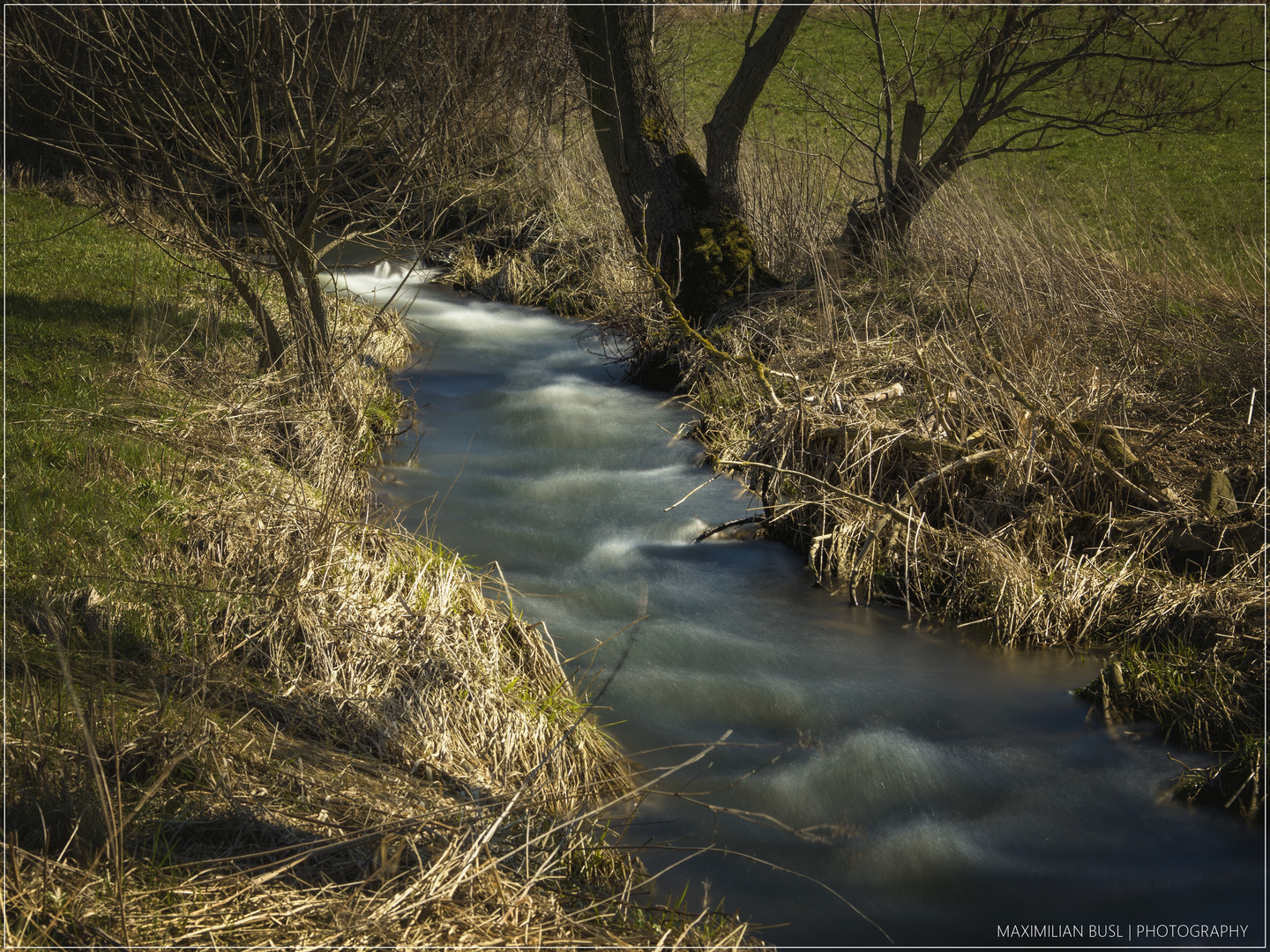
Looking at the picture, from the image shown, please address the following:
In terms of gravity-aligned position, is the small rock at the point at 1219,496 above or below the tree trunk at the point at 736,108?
below

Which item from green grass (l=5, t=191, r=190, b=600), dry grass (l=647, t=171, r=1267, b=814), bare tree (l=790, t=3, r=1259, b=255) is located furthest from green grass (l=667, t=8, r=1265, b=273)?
green grass (l=5, t=191, r=190, b=600)

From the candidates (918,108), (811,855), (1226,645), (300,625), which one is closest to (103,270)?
(300,625)

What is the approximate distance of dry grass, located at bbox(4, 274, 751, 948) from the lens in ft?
9.18

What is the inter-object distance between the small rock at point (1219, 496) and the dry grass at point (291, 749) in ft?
12.4

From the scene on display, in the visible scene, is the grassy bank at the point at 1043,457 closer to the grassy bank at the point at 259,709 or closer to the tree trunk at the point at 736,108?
the tree trunk at the point at 736,108

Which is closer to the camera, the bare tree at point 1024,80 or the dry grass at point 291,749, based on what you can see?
the dry grass at point 291,749

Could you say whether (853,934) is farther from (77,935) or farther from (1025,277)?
(1025,277)

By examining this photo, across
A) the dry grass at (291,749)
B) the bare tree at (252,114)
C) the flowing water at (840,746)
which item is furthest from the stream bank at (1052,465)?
the bare tree at (252,114)

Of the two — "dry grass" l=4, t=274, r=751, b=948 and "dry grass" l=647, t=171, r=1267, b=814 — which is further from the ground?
"dry grass" l=647, t=171, r=1267, b=814

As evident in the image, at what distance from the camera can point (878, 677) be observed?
5.20 m

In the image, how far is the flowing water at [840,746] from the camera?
3.79 metres

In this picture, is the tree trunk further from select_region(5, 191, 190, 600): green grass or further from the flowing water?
select_region(5, 191, 190, 600): green grass

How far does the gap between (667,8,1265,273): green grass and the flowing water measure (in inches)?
189

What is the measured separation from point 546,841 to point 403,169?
514 cm
